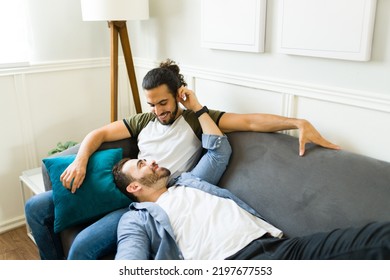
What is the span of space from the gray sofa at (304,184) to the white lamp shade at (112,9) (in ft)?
3.57

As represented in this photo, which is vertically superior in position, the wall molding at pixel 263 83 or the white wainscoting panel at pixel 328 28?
the white wainscoting panel at pixel 328 28

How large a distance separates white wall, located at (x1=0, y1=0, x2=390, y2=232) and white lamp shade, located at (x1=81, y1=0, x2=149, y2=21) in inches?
10.2

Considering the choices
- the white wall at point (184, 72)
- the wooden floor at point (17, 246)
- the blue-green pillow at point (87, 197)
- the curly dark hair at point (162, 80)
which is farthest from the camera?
the wooden floor at point (17, 246)

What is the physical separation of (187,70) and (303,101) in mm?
873

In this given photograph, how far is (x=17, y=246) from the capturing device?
250 cm

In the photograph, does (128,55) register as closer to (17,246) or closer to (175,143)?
(175,143)

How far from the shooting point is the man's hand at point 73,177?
5.69ft

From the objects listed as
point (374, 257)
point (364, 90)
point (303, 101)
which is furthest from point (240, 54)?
point (374, 257)

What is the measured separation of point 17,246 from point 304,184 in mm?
1951

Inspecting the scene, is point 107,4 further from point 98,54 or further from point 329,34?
point 329,34

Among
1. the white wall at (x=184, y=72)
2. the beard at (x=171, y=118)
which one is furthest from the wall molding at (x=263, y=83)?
the beard at (x=171, y=118)

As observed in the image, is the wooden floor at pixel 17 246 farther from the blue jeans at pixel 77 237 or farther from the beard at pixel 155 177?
the beard at pixel 155 177

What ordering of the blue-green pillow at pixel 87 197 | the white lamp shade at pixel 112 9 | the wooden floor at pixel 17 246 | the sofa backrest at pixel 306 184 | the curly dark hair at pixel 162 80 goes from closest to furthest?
the sofa backrest at pixel 306 184 < the blue-green pillow at pixel 87 197 < the curly dark hair at pixel 162 80 < the white lamp shade at pixel 112 9 < the wooden floor at pixel 17 246

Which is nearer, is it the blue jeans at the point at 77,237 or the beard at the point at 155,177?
the blue jeans at the point at 77,237
